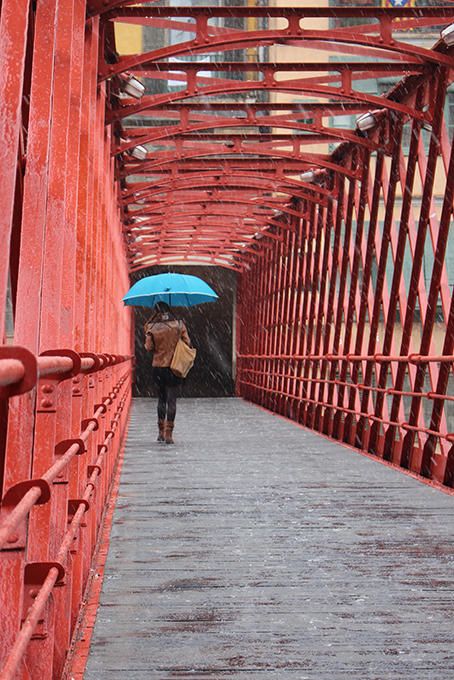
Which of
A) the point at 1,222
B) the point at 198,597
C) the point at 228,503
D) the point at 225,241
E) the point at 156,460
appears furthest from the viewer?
the point at 225,241

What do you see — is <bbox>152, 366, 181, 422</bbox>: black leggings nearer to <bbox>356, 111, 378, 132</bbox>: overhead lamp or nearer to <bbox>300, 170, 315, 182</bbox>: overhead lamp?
<bbox>356, 111, 378, 132</bbox>: overhead lamp

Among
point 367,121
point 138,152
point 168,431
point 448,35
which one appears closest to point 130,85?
point 448,35

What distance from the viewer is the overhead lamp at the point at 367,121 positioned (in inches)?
434

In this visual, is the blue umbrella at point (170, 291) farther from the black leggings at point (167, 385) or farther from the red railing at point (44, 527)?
the red railing at point (44, 527)

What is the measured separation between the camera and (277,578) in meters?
5.16

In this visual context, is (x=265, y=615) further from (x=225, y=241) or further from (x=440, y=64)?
(x=225, y=241)

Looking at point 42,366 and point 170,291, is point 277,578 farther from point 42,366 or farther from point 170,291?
point 170,291

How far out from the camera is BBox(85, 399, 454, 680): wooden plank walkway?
385cm

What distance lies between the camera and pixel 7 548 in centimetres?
226

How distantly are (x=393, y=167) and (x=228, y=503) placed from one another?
15.9 feet

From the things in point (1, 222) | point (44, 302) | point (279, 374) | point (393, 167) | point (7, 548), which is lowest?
point (279, 374)

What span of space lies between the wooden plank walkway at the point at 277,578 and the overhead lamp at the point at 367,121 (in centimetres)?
370

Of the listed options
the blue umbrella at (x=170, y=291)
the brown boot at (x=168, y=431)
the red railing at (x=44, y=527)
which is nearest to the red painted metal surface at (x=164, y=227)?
the red railing at (x=44, y=527)

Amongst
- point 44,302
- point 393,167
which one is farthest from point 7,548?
point 393,167
